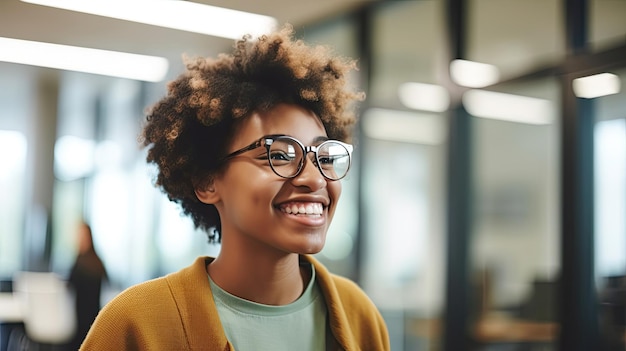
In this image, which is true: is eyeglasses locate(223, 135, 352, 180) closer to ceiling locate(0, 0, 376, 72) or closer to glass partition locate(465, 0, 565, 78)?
glass partition locate(465, 0, 565, 78)

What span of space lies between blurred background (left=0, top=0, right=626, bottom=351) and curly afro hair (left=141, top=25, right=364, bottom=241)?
1.25m

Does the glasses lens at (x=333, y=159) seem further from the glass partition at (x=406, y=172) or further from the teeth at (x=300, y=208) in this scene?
the glass partition at (x=406, y=172)

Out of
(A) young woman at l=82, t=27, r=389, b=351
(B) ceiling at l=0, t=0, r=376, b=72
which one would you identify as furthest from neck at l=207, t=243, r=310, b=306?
(B) ceiling at l=0, t=0, r=376, b=72

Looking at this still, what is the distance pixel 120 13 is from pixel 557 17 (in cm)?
328

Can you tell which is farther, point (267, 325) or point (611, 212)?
point (611, 212)

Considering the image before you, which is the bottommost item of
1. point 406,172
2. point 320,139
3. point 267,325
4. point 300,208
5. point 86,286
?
point 86,286

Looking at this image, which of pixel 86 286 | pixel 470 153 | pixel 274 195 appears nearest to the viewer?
pixel 274 195

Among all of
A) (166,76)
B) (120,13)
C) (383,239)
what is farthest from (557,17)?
(166,76)

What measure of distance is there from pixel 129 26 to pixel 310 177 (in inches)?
229

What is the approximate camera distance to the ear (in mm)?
1461

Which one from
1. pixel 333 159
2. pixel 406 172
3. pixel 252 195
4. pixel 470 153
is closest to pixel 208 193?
pixel 252 195

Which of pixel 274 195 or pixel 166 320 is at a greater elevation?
pixel 274 195

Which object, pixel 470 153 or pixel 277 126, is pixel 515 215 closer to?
pixel 470 153

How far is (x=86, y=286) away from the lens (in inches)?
250
